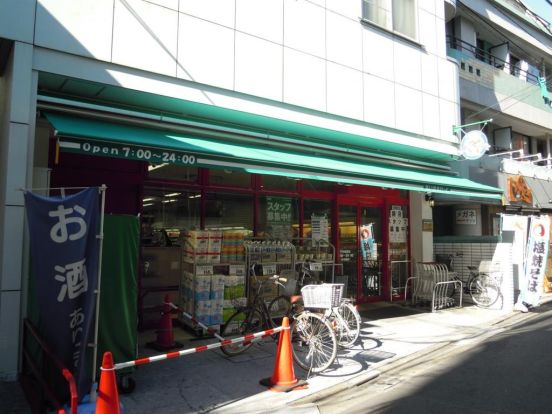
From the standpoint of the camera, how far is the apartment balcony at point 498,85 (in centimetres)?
1563

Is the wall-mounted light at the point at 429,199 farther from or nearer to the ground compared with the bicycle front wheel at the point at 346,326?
farther from the ground

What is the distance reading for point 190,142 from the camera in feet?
25.1

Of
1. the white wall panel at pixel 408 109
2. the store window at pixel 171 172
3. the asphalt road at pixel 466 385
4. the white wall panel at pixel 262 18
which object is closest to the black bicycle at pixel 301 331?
the asphalt road at pixel 466 385

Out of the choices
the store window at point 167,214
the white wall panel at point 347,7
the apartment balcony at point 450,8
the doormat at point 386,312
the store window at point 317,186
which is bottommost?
the doormat at point 386,312

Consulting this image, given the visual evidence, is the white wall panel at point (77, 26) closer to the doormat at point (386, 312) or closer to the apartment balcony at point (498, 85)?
the doormat at point (386, 312)

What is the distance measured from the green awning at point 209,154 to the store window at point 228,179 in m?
1.11

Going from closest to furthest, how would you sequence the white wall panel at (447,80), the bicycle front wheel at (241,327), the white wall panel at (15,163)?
the white wall panel at (15,163) < the bicycle front wheel at (241,327) < the white wall panel at (447,80)

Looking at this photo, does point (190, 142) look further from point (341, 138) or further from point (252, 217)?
point (341, 138)

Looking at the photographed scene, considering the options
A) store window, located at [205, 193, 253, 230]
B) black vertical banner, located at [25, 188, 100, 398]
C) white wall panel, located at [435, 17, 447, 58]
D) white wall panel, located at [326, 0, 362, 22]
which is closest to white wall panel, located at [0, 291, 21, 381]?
black vertical banner, located at [25, 188, 100, 398]

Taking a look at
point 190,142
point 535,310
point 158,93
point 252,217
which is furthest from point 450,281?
point 158,93

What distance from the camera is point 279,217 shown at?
1062cm

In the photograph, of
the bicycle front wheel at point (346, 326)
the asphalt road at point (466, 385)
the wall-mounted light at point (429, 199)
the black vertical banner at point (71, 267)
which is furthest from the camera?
the wall-mounted light at point (429, 199)

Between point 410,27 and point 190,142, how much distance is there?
8339 millimetres

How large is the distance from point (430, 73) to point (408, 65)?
0.97 m
